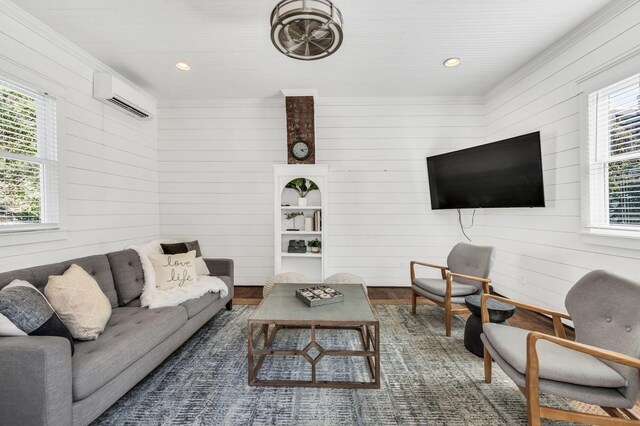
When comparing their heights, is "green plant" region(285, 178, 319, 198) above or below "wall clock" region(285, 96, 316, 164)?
below

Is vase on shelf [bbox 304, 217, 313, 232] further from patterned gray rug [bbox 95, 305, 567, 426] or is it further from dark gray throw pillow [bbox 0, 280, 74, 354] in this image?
dark gray throw pillow [bbox 0, 280, 74, 354]

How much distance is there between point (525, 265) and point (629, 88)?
1.93 m

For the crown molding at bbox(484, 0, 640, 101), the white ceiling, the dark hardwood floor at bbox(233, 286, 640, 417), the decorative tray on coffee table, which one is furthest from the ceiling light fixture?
the dark hardwood floor at bbox(233, 286, 640, 417)

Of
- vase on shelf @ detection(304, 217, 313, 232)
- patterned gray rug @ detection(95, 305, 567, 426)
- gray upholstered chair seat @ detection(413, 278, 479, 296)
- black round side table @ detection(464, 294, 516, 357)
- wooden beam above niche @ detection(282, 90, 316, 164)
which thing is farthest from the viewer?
vase on shelf @ detection(304, 217, 313, 232)

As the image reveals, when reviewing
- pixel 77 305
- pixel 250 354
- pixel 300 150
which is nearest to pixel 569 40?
pixel 300 150

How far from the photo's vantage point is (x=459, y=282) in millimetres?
3023

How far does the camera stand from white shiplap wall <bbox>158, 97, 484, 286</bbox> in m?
4.04

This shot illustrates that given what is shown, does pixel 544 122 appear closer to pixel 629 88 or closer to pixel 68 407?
pixel 629 88

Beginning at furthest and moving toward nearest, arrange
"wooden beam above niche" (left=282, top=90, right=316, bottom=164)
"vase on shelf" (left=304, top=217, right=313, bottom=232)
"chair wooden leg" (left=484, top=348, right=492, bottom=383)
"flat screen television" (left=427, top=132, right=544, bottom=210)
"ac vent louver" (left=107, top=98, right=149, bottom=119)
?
"vase on shelf" (left=304, top=217, right=313, bottom=232), "wooden beam above niche" (left=282, top=90, right=316, bottom=164), "ac vent louver" (left=107, top=98, right=149, bottom=119), "flat screen television" (left=427, top=132, right=544, bottom=210), "chair wooden leg" (left=484, top=348, right=492, bottom=383)

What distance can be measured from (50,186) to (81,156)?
461 millimetres

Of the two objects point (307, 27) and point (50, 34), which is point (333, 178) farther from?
point (50, 34)

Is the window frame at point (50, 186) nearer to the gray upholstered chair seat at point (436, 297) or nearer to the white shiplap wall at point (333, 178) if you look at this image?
the white shiplap wall at point (333, 178)

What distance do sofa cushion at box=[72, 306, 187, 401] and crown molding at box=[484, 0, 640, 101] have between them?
4.33 m

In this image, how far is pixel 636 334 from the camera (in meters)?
1.36
